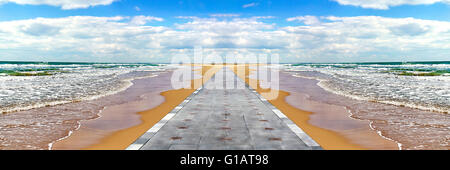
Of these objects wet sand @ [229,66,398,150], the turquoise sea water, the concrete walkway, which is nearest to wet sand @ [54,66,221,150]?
the concrete walkway

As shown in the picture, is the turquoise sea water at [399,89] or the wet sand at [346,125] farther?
the turquoise sea water at [399,89]

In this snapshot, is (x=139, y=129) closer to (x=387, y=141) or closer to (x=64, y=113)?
(x=64, y=113)

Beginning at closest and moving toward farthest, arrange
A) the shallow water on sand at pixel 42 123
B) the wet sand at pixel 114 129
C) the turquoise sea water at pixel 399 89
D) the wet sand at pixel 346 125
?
the wet sand at pixel 114 129 < the wet sand at pixel 346 125 < the shallow water on sand at pixel 42 123 < the turquoise sea water at pixel 399 89

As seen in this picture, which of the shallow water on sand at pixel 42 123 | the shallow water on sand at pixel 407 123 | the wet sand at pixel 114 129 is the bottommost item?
the shallow water on sand at pixel 407 123

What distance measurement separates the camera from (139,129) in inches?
399

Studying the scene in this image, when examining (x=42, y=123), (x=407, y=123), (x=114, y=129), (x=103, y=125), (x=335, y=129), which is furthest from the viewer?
(x=407, y=123)

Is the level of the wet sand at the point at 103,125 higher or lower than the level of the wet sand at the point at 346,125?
higher

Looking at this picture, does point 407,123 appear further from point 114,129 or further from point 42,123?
point 42,123

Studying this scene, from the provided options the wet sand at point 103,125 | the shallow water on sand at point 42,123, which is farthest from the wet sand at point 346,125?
the shallow water on sand at point 42,123

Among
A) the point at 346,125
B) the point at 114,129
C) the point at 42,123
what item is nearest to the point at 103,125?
the point at 114,129

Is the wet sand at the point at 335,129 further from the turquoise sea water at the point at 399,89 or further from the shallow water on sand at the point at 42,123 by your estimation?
the shallow water on sand at the point at 42,123

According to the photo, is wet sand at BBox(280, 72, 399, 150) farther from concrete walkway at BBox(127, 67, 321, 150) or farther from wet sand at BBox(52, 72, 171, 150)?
wet sand at BBox(52, 72, 171, 150)
